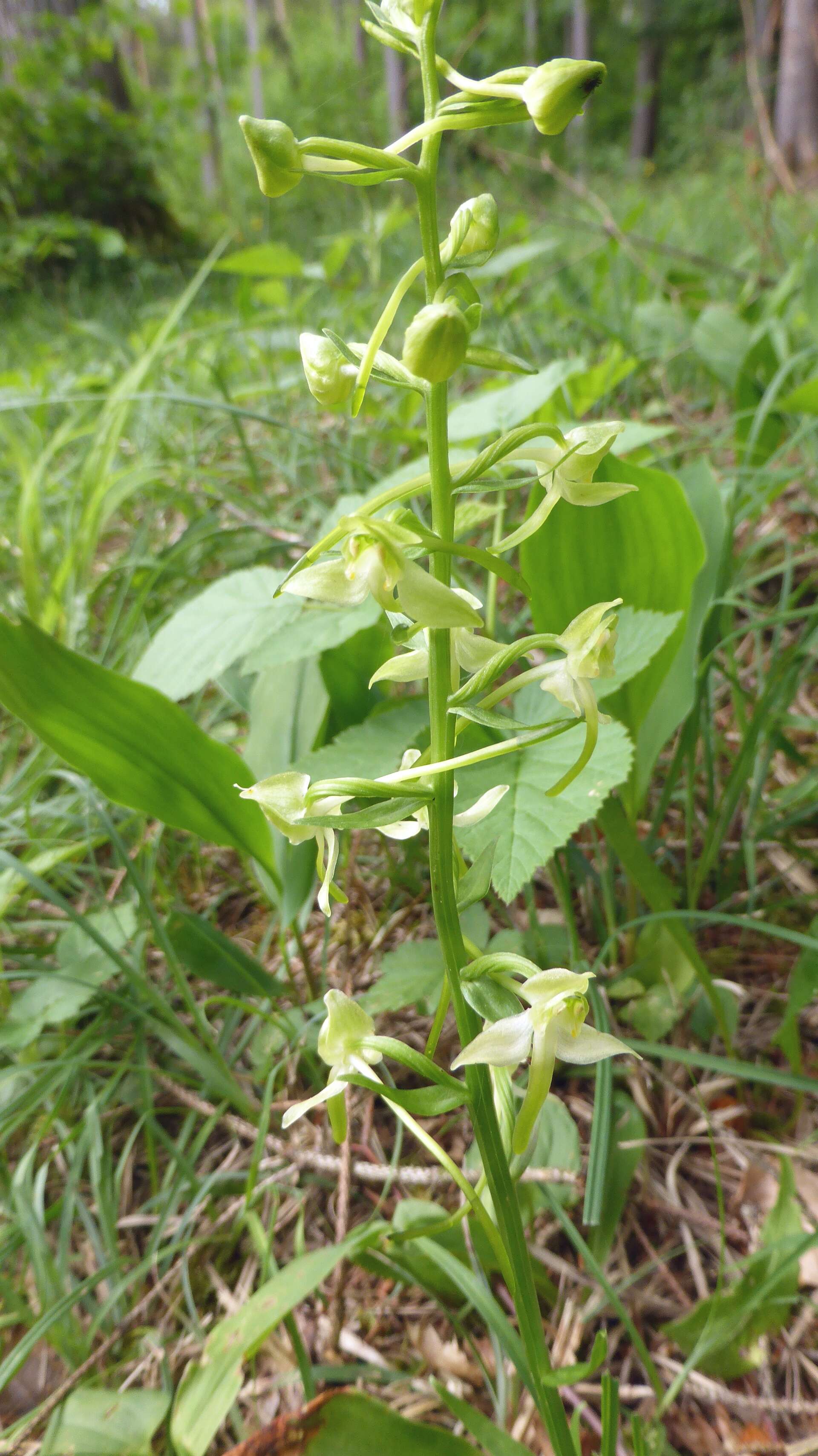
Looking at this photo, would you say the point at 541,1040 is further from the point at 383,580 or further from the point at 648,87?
the point at 648,87

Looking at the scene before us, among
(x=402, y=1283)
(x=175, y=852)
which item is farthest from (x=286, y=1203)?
(x=175, y=852)

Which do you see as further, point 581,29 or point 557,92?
point 581,29

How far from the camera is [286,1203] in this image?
94cm

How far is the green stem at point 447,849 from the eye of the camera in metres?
0.51

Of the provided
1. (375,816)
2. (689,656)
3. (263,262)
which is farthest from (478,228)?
(263,262)

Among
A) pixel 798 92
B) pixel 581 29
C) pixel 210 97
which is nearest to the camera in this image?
pixel 210 97

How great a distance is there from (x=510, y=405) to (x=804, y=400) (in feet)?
1.57

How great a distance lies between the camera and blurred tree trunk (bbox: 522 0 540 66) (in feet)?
60.2

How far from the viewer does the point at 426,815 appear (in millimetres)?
634

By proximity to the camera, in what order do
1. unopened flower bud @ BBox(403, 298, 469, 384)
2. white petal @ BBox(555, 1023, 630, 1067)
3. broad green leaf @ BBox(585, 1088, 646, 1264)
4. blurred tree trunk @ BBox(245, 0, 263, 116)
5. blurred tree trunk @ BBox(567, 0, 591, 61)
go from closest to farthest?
unopened flower bud @ BBox(403, 298, 469, 384), white petal @ BBox(555, 1023, 630, 1067), broad green leaf @ BBox(585, 1088, 646, 1264), blurred tree trunk @ BBox(245, 0, 263, 116), blurred tree trunk @ BBox(567, 0, 591, 61)

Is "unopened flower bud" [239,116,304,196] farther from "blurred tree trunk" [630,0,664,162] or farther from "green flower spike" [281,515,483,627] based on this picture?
"blurred tree trunk" [630,0,664,162]

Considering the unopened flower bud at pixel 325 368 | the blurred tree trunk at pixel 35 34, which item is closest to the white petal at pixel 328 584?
the unopened flower bud at pixel 325 368

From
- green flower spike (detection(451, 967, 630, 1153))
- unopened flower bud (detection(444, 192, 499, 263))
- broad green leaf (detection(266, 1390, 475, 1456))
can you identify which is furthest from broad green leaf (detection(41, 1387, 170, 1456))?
unopened flower bud (detection(444, 192, 499, 263))

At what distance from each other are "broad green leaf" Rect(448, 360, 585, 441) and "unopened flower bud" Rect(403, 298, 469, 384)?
692mm
